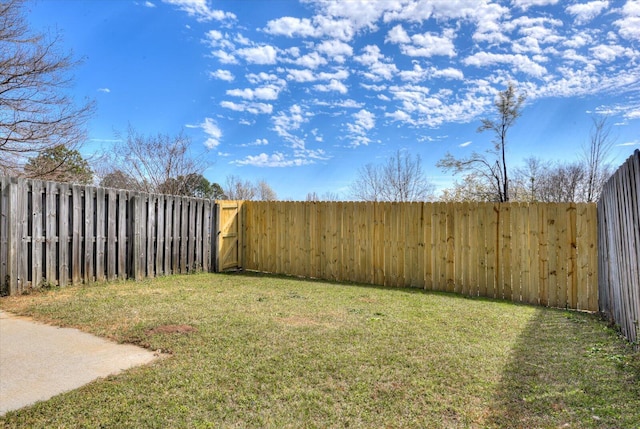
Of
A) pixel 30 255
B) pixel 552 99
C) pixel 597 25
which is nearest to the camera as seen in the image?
pixel 30 255

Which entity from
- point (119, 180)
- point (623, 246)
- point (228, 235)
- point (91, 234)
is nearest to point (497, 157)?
point (623, 246)

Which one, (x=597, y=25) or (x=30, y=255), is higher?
(x=597, y=25)

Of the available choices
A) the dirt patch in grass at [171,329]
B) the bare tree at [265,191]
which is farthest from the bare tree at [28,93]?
the bare tree at [265,191]

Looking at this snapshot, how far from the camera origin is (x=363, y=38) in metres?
9.36

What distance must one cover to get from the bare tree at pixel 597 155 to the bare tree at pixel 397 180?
435cm

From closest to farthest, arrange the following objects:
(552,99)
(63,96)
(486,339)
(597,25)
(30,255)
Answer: (486,339) → (30,255) → (597,25) → (63,96) → (552,99)

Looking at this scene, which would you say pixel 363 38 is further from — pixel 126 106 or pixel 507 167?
pixel 126 106

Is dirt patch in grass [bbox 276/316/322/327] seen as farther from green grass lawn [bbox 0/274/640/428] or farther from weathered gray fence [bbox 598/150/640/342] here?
weathered gray fence [bbox 598/150/640/342]

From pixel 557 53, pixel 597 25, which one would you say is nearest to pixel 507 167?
A: pixel 557 53

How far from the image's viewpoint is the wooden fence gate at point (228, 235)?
338 inches

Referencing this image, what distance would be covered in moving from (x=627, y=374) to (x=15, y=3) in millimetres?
11307

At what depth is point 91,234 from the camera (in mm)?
6027

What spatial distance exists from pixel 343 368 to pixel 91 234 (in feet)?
17.8

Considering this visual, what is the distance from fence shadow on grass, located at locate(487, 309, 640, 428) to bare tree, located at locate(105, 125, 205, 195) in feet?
38.7
